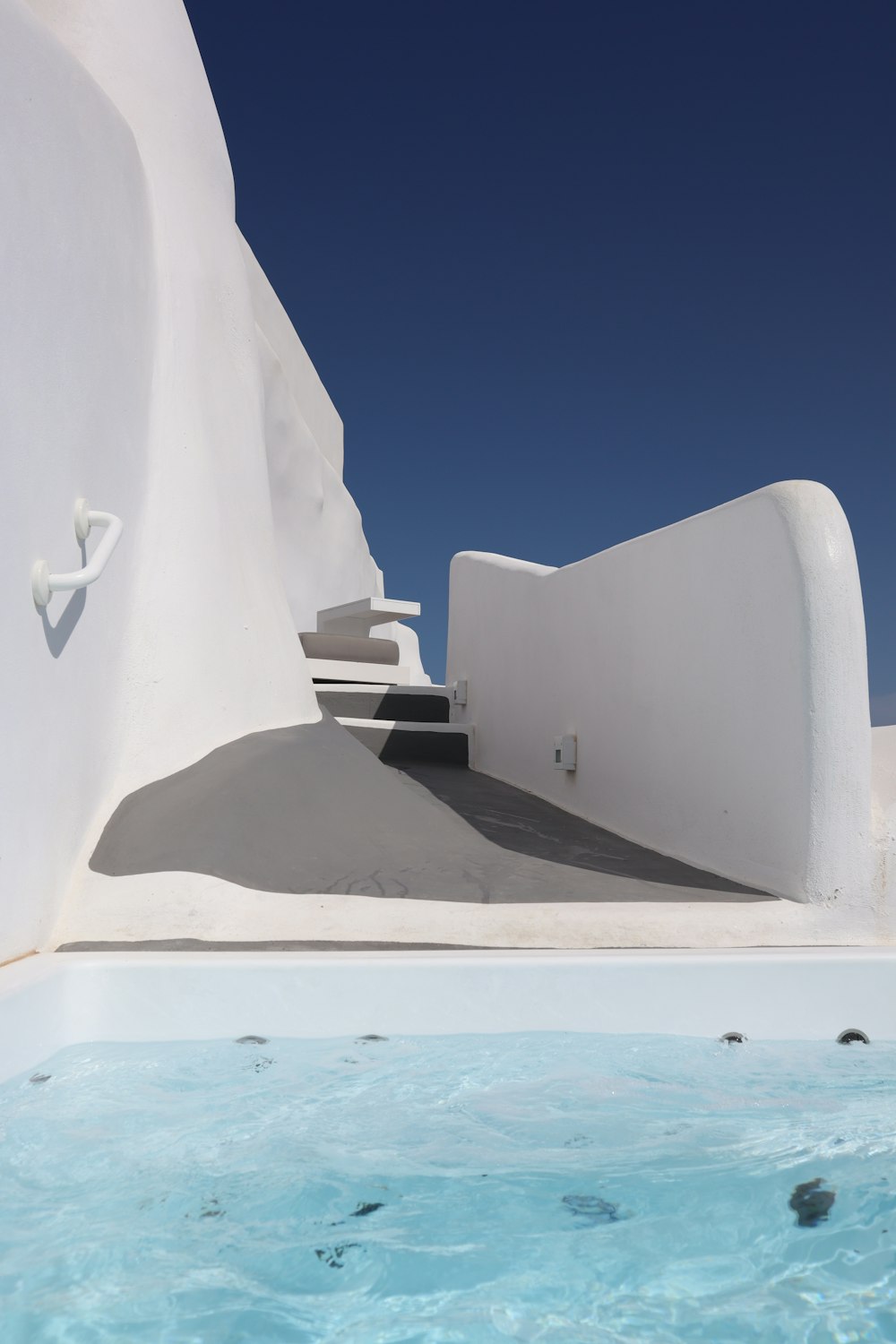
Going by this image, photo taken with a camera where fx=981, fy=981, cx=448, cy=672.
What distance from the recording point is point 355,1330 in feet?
4.52

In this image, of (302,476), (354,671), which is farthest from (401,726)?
(302,476)

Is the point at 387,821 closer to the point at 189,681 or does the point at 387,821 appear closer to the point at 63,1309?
the point at 189,681

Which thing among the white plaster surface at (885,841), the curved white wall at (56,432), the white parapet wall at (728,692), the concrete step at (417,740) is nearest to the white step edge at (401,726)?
the concrete step at (417,740)

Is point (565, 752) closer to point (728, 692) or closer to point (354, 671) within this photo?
point (728, 692)

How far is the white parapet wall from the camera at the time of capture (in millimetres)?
3445

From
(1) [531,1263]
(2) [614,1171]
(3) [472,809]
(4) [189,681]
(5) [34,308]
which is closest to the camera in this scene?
(1) [531,1263]

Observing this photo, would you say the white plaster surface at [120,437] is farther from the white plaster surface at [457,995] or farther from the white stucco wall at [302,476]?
the white stucco wall at [302,476]

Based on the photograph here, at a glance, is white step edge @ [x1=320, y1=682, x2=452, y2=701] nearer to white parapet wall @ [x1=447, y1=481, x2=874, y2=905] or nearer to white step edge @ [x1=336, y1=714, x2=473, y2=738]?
white step edge @ [x1=336, y1=714, x2=473, y2=738]

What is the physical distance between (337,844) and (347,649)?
5765mm

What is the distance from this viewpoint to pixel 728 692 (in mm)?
3959

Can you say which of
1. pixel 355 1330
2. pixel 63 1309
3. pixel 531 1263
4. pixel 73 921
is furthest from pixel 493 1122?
pixel 73 921

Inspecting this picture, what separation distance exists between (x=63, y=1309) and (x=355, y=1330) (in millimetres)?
421

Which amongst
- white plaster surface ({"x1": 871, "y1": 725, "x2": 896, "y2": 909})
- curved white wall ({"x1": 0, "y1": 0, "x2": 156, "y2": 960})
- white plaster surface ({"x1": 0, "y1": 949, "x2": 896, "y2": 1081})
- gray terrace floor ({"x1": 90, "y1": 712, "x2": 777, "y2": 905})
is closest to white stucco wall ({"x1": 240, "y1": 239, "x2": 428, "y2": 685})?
gray terrace floor ({"x1": 90, "y1": 712, "x2": 777, "y2": 905})

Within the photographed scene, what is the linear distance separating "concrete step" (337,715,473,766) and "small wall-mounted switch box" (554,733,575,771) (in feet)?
5.99
